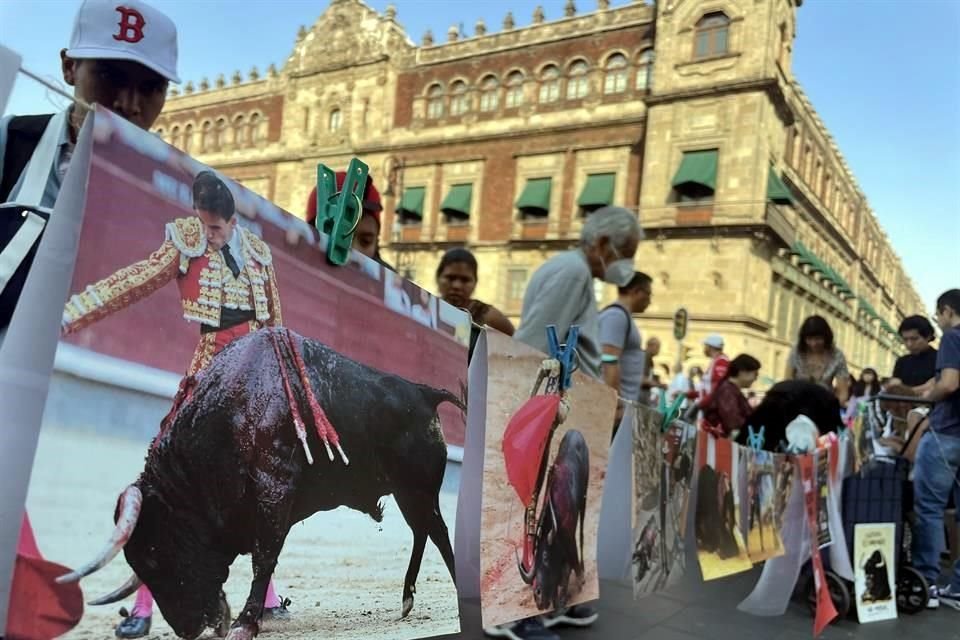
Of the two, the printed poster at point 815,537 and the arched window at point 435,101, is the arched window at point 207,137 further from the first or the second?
the printed poster at point 815,537

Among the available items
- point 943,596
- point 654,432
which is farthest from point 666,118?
point 654,432

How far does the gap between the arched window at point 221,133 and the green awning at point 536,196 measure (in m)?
18.8

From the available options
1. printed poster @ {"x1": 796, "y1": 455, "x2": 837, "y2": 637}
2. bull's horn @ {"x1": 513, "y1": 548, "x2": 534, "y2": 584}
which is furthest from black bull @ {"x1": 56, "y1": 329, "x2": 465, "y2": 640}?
printed poster @ {"x1": 796, "y1": 455, "x2": 837, "y2": 637}

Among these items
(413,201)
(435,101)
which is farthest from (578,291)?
(435,101)

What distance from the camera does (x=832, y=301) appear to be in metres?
32.2

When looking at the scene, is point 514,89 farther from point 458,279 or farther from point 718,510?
point 718,510

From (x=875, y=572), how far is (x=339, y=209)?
4.18m

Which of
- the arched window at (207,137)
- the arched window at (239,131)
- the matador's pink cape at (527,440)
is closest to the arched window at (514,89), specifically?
the arched window at (239,131)

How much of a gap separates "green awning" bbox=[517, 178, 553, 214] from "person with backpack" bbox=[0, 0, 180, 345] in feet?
80.9

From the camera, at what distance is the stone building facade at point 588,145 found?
21.9 meters

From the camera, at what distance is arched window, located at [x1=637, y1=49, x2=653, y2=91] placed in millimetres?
24391

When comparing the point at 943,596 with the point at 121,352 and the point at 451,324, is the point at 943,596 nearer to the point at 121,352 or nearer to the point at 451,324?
the point at 451,324

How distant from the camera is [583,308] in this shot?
2887mm

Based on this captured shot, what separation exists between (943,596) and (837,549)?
1106mm
